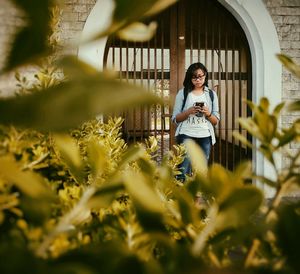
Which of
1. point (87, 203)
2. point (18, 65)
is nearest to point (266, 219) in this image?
point (87, 203)

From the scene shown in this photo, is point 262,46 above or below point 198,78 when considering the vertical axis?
above

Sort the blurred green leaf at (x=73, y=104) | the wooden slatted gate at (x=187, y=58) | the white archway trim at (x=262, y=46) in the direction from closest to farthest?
the blurred green leaf at (x=73, y=104) < the white archway trim at (x=262, y=46) < the wooden slatted gate at (x=187, y=58)

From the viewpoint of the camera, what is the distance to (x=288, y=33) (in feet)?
19.0

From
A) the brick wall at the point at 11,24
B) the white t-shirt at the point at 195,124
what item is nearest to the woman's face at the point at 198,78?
the white t-shirt at the point at 195,124

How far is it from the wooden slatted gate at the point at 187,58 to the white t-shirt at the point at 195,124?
136 centimetres

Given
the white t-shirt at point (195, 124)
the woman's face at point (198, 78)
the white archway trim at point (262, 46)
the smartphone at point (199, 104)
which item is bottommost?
the white t-shirt at point (195, 124)

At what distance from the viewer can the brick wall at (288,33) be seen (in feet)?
19.0

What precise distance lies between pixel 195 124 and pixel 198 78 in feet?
1.60

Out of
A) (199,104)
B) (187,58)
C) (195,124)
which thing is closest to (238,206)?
(199,104)

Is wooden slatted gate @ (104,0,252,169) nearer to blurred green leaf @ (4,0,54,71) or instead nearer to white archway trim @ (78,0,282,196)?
white archway trim @ (78,0,282,196)

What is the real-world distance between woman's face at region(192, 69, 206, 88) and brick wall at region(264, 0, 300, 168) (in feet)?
5.27

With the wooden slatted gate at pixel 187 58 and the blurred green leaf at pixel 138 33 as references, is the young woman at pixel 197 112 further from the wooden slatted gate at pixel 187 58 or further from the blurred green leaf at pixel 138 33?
the blurred green leaf at pixel 138 33

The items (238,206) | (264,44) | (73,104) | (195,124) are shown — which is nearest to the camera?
(73,104)

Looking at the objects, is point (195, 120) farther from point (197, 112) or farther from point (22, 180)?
point (22, 180)
